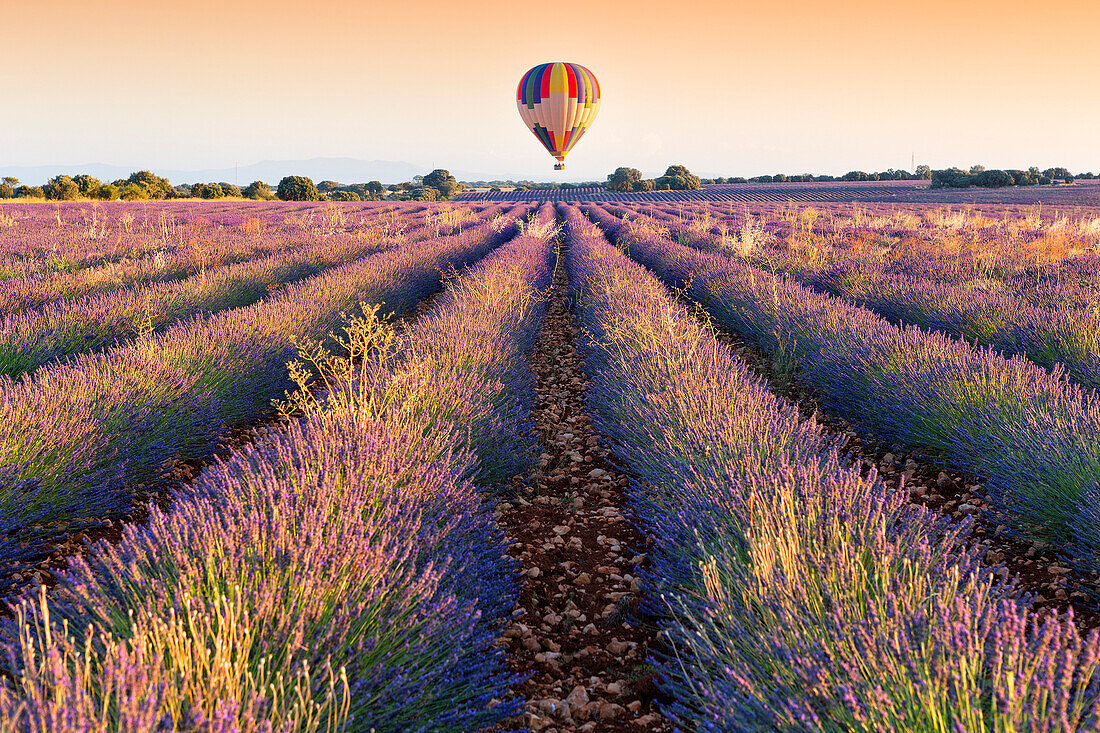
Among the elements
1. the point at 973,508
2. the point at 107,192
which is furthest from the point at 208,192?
the point at 973,508

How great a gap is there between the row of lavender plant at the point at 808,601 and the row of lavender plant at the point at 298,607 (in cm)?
67

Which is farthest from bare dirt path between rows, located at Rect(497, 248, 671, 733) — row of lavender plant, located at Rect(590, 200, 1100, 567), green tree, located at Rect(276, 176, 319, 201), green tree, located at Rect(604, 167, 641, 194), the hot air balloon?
green tree, located at Rect(604, 167, 641, 194)

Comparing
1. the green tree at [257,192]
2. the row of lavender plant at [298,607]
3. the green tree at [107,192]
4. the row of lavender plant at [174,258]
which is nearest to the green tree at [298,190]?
the green tree at [257,192]

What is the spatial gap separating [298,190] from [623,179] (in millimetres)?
40829

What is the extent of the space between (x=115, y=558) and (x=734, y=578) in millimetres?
1843

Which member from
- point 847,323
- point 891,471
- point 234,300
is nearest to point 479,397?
point 891,471

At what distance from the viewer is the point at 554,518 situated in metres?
3.49

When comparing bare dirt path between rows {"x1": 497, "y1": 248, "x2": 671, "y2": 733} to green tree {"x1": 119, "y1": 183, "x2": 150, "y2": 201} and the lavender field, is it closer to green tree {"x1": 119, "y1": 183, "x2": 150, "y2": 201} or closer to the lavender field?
the lavender field

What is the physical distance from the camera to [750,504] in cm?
218

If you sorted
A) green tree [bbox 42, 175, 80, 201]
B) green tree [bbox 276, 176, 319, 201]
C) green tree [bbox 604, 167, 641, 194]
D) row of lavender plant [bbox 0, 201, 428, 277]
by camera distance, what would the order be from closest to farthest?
row of lavender plant [bbox 0, 201, 428, 277], green tree [bbox 42, 175, 80, 201], green tree [bbox 276, 176, 319, 201], green tree [bbox 604, 167, 641, 194]

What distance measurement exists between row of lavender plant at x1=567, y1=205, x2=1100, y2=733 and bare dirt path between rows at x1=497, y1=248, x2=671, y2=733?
0.60 ft

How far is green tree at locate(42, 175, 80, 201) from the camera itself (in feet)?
111

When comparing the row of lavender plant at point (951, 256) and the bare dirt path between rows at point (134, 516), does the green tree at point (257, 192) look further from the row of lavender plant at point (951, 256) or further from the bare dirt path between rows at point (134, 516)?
the bare dirt path between rows at point (134, 516)

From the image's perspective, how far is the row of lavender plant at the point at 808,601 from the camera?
138 centimetres
